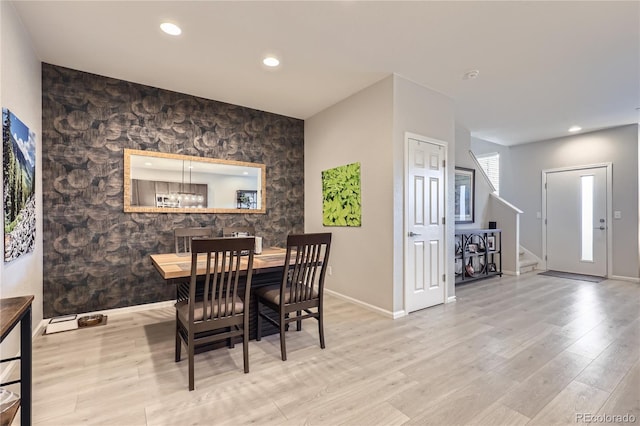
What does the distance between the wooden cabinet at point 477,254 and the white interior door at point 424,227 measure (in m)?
1.21

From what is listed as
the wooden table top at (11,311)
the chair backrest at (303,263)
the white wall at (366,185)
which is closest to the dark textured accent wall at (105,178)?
the white wall at (366,185)

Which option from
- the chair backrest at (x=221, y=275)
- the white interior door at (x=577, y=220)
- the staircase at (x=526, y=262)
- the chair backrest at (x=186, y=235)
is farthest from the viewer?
the staircase at (x=526, y=262)

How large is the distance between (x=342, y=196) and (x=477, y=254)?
2.79 metres

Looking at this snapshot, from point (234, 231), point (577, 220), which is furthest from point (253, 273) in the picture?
point (577, 220)

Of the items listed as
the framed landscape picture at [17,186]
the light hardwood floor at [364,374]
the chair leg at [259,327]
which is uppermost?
the framed landscape picture at [17,186]

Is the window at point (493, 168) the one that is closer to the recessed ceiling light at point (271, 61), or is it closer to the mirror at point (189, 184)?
the mirror at point (189, 184)

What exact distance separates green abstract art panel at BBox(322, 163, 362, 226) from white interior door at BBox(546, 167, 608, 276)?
15.5 feet

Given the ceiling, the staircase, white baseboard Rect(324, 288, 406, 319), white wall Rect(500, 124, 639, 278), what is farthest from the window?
white baseboard Rect(324, 288, 406, 319)

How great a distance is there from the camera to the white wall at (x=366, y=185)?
11.1 feet

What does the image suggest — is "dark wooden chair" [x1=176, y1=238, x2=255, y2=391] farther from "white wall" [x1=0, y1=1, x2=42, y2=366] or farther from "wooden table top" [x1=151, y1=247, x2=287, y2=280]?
"white wall" [x1=0, y1=1, x2=42, y2=366]

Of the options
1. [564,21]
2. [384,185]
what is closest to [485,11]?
[564,21]

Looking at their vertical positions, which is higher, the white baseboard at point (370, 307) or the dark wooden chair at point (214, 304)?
the dark wooden chair at point (214, 304)

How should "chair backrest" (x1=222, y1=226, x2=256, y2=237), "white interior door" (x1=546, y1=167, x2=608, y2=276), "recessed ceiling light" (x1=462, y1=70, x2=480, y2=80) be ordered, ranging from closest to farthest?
"recessed ceiling light" (x1=462, y1=70, x2=480, y2=80), "chair backrest" (x1=222, y1=226, x2=256, y2=237), "white interior door" (x1=546, y1=167, x2=608, y2=276)

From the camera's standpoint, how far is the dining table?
2.13m
